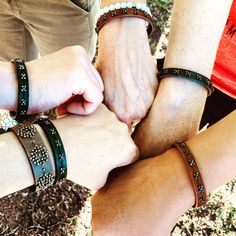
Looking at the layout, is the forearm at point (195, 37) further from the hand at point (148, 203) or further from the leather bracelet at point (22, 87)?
the leather bracelet at point (22, 87)

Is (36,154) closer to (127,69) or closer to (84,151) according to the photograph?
(84,151)

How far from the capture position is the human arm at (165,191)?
32.4 inches

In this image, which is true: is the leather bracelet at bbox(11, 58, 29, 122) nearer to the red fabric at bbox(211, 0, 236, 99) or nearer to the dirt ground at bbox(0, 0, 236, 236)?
the red fabric at bbox(211, 0, 236, 99)

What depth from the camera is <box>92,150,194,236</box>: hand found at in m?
0.82

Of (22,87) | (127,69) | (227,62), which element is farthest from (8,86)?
(227,62)

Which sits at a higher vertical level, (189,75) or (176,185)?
(189,75)

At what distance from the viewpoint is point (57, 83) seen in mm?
857

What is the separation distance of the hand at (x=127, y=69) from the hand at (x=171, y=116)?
3 centimetres

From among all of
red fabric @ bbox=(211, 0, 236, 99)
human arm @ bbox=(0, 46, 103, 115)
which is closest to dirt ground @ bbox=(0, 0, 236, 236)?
red fabric @ bbox=(211, 0, 236, 99)

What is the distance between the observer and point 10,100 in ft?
2.79

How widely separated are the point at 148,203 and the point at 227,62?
1.42ft

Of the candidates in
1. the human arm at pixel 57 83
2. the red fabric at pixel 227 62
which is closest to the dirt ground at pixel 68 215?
the red fabric at pixel 227 62

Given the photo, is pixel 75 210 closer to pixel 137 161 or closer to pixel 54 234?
pixel 54 234

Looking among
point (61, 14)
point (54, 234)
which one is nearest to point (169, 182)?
point (61, 14)
